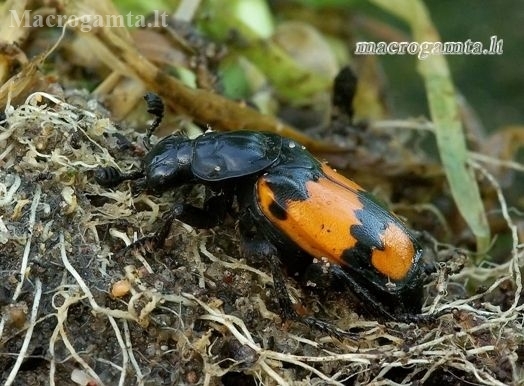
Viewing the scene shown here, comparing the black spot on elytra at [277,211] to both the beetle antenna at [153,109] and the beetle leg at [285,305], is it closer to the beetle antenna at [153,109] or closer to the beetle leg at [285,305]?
the beetle leg at [285,305]

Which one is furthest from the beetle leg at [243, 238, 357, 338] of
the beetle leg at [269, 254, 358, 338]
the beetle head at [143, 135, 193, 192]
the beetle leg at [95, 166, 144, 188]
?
the beetle leg at [95, 166, 144, 188]

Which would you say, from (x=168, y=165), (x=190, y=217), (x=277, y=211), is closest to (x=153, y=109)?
(x=168, y=165)

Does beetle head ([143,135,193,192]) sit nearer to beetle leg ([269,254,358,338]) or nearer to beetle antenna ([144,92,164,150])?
beetle antenna ([144,92,164,150])

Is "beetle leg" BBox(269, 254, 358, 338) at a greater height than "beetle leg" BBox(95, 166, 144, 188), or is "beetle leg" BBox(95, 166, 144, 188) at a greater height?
"beetle leg" BBox(95, 166, 144, 188)

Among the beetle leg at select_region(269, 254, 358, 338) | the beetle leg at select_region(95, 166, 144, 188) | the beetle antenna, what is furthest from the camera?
the beetle antenna

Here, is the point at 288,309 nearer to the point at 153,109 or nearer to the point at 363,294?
the point at 363,294

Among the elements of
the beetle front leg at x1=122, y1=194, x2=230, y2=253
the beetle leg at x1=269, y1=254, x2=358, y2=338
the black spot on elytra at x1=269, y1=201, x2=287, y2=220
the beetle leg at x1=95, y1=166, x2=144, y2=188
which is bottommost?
the beetle leg at x1=269, y1=254, x2=358, y2=338

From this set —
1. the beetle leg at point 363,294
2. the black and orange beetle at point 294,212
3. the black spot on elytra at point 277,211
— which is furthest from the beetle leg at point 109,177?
the beetle leg at point 363,294

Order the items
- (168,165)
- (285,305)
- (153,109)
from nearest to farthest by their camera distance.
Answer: (285,305), (168,165), (153,109)
